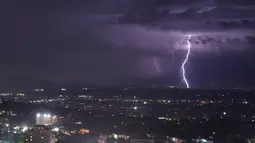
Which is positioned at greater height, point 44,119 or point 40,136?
point 44,119

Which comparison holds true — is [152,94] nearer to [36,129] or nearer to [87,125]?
[87,125]

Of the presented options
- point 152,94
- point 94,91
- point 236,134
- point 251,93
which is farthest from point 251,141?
point 94,91

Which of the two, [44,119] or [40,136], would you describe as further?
[44,119]

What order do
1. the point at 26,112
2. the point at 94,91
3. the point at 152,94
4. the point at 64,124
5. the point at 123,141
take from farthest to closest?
the point at 94,91
the point at 152,94
the point at 26,112
the point at 64,124
the point at 123,141

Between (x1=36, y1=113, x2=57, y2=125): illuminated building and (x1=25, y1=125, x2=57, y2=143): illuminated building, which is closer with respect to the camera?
(x1=25, y1=125, x2=57, y2=143): illuminated building

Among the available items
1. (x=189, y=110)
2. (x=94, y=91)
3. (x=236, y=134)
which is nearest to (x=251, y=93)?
(x=189, y=110)

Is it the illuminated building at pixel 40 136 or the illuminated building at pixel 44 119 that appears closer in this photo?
the illuminated building at pixel 40 136

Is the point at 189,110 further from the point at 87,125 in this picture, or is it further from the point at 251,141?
the point at 251,141

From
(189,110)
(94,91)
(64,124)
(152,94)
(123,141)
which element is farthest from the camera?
(94,91)

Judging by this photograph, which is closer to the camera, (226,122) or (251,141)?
(251,141)
